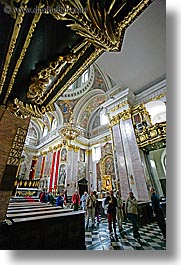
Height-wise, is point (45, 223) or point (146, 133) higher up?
point (146, 133)

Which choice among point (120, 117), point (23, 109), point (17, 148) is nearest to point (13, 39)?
point (23, 109)

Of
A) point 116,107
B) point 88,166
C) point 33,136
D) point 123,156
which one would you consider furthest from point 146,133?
point 33,136

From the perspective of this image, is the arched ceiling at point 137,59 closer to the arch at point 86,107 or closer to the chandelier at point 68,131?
the arch at point 86,107

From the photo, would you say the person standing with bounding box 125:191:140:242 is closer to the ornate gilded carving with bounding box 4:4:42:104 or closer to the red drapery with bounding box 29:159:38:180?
the ornate gilded carving with bounding box 4:4:42:104

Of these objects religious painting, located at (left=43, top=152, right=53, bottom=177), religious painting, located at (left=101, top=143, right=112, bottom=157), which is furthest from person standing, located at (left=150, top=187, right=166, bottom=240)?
religious painting, located at (left=43, top=152, right=53, bottom=177)

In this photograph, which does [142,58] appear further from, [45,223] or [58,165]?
[58,165]

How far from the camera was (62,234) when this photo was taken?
165 cm

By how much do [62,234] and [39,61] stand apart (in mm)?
1853

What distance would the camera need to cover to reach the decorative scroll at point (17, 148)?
4.84 feet

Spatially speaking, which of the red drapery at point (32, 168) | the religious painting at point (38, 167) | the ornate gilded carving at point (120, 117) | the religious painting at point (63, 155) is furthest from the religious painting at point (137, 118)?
the red drapery at point (32, 168)

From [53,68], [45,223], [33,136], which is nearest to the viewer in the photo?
[53,68]

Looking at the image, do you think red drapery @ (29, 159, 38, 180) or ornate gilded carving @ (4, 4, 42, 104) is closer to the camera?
ornate gilded carving @ (4, 4, 42, 104)

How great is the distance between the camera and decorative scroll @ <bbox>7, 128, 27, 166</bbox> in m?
1.47

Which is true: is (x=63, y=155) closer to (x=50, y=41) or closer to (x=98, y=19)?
(x=50, y=41)
